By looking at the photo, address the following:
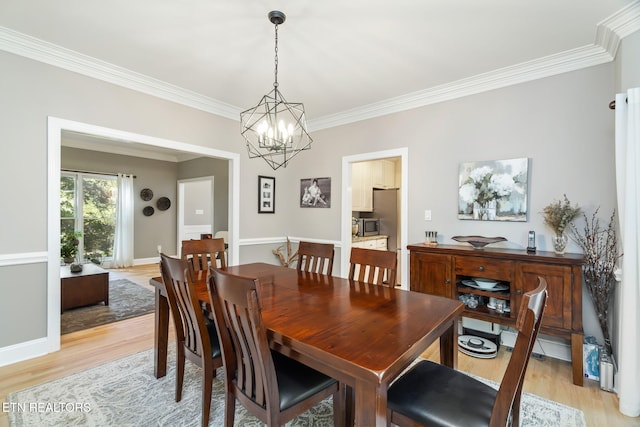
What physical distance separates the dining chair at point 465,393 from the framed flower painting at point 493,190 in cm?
179

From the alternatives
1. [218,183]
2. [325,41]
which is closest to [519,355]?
[325,41]

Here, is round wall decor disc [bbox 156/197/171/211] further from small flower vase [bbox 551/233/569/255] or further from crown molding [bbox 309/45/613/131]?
small flower vase [bbox 551/233/569/255]

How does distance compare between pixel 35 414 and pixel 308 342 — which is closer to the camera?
pixel 308 342

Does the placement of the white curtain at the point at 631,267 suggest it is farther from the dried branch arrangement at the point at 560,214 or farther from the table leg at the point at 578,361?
the dried branch arrangement at the point at 560,214

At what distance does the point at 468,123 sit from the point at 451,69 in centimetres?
60

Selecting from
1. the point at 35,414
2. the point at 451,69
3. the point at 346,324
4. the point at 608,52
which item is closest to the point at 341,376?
the point at 346,324

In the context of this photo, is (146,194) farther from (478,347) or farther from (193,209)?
(478,347)

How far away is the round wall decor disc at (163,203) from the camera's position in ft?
23.1

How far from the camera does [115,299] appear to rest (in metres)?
4.22

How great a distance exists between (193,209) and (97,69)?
5175 mm

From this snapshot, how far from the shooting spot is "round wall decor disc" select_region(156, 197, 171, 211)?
278 inches

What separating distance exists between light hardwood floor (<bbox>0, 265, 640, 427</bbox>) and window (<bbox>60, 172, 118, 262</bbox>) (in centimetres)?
369

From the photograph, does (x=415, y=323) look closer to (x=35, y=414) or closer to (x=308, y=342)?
(x=308, y=342)

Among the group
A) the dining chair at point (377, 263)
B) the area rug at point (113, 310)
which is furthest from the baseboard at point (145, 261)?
the dining chair at point (377, 263)
